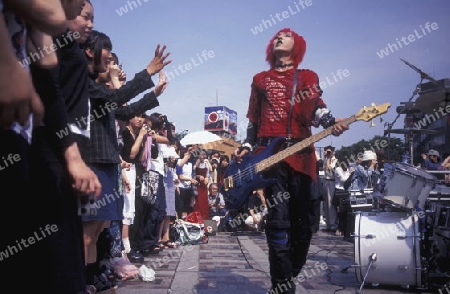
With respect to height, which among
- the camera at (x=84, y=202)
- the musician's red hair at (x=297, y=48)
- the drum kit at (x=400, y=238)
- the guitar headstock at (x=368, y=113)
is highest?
the musician's red hair at (x=297, y=48)

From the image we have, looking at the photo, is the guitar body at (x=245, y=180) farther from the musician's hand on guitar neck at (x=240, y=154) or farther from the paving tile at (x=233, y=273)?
the paving tile at (x=233, y=273)

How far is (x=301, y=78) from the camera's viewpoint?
149 inches

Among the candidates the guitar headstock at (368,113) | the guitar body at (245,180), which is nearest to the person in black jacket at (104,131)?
the guitar body at (245,180)

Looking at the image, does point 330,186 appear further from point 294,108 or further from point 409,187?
point 294,108

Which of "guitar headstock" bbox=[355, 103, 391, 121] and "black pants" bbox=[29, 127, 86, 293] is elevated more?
"guitar headstock" bbox=[355, 103, 391, 121]

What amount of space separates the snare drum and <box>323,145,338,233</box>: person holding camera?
7352 millimetres

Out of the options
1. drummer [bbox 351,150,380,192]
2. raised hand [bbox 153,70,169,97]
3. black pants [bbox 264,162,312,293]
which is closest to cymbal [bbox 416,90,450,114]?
drummer [bbox 351,150,380,192]

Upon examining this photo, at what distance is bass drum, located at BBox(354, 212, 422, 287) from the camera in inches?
174

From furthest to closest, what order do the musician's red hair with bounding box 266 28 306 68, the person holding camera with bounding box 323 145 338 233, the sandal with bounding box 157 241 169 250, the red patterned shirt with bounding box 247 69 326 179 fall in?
the person holding camera with bounding box 323 145 338 233 < the sandal with bounding box 157 241 169 250 < the musician's red hair with bounding box 266 28 306 68 < the red patterned shirt with bounding box 247 69 326 179

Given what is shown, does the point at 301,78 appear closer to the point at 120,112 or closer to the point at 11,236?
the point at 120,112

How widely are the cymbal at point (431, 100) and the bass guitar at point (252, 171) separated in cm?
377

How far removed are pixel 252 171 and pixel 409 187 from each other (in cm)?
A: 200

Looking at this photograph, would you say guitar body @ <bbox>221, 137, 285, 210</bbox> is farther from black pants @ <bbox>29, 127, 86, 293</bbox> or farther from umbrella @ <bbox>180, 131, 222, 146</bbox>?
umbrella @ <bbox>180, 131, 222, 146</bbox>

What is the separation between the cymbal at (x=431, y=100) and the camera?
6842 mm
